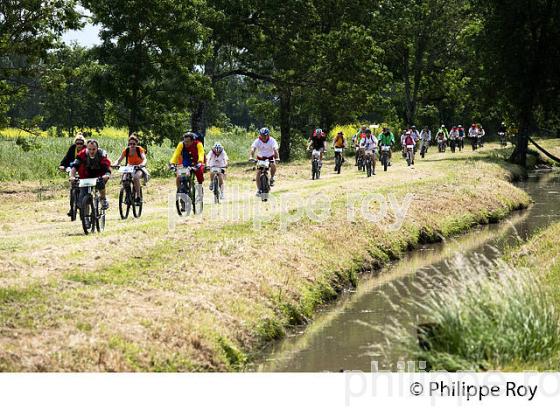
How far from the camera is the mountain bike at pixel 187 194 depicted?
2470 cm

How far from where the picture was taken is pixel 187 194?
25188 millimetres

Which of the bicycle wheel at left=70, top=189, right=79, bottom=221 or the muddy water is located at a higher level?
the bicycle wheel at left=70, top=189, right=79, bottom=221

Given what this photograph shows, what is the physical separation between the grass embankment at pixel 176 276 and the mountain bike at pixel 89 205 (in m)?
0.32

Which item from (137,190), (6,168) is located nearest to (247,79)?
(6,168)

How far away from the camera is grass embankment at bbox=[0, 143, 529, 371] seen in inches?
506

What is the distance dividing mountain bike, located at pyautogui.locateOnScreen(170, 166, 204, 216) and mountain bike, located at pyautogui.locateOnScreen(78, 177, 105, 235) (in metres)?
3.25

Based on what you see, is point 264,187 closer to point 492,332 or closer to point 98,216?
point 98,216

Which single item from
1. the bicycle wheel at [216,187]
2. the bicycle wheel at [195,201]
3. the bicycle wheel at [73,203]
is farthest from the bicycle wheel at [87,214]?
the bicycle wheel at [216,187]

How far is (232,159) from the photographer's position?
199ft

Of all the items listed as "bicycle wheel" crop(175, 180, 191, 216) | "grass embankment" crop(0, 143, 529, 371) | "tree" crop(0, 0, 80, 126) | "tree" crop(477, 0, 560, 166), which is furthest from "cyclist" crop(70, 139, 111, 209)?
"tree" crop(477, 0, 560, 166)

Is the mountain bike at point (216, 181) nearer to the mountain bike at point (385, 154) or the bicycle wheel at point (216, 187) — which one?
the bicycle wheel at point (216, 187)

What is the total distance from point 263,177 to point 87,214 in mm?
8229

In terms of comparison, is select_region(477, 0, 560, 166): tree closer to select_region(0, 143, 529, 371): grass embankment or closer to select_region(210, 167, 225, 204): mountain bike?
select_region(0, 143, 529, 371): grass embankment
